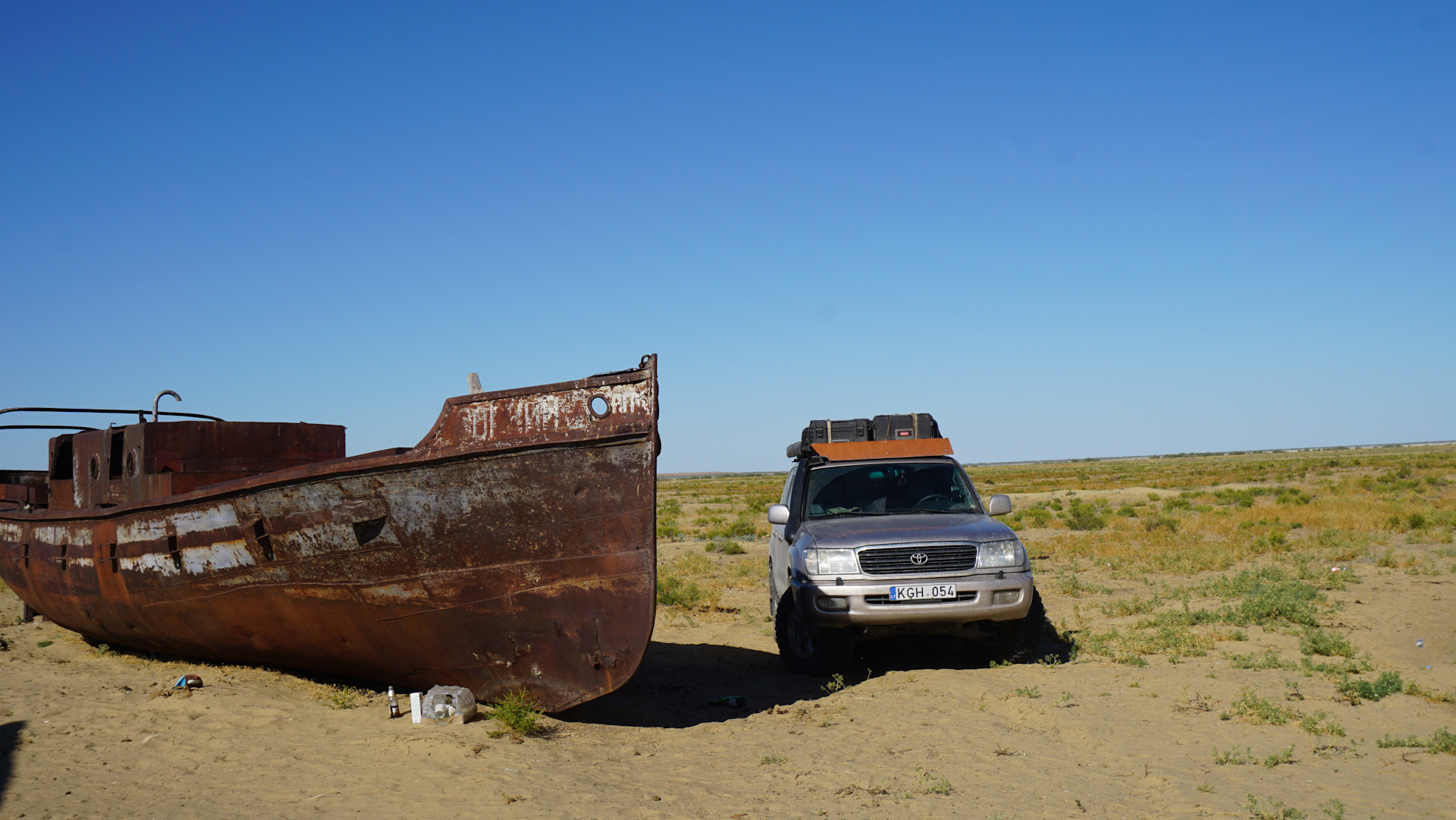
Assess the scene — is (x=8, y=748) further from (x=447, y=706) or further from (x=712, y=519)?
(x=712, y=519)

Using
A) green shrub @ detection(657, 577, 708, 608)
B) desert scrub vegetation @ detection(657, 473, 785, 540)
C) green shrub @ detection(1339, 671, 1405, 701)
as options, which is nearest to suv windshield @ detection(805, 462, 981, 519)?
green shrub @ detection(1339, 671, 1405, 701)

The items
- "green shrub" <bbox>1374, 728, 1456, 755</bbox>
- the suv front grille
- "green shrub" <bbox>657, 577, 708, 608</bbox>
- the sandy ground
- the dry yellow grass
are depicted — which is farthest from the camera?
the dry yellow grass

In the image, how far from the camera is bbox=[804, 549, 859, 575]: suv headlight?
7527 millimetres

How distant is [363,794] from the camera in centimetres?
488

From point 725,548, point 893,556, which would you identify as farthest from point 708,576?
point 893,556

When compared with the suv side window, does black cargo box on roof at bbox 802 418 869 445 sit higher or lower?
higher

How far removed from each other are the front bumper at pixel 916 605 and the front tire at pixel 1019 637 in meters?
0.54

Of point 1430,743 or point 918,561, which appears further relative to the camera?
point 918,561

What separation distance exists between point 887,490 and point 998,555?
62.9 inches

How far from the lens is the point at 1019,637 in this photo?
8086mm

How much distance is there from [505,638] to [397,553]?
3.00ft

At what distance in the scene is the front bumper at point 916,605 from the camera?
7371 millimetres

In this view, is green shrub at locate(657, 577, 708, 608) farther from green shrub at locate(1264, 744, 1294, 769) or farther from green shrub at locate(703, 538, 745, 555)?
green shrub at locate(1264, 744, 1294, 769)

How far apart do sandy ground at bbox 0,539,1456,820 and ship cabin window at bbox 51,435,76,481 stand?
2.72m
